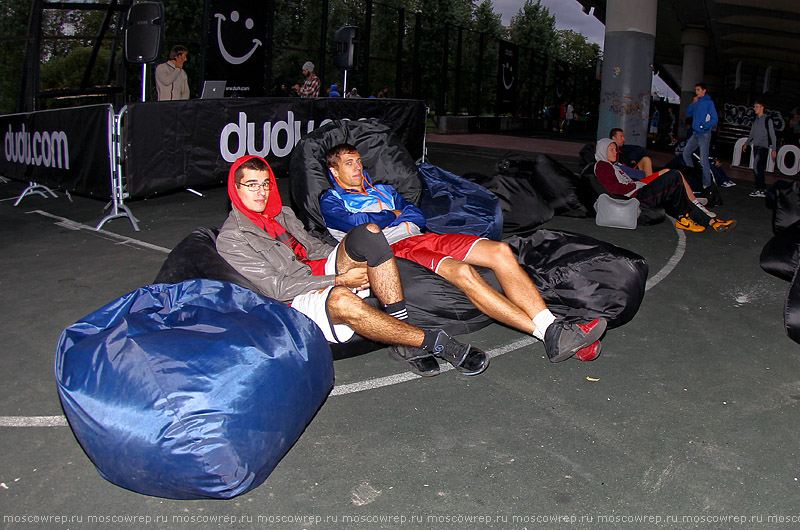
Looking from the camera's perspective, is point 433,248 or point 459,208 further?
point 459,208

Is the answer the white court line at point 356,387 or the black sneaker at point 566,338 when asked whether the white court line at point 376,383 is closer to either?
the white court line at point 356,387

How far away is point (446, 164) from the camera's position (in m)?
14.7

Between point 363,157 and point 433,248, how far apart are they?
245 centimetres

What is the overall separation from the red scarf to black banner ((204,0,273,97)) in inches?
439

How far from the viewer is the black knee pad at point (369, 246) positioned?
424cm

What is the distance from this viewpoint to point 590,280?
5.11 metres

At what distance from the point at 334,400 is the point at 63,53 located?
13.8 meters

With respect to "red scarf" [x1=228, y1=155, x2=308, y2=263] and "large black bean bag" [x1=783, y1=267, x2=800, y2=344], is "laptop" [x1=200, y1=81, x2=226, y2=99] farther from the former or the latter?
"large black bean bag" [x1=783, y1=267, x2=800, y2=344]

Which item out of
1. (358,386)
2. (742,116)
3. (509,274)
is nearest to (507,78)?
(742,116)

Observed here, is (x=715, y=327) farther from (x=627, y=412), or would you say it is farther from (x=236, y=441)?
(x=236, y=441)

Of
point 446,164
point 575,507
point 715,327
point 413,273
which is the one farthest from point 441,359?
point 446,164

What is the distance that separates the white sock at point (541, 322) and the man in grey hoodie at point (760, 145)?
917 centimetres

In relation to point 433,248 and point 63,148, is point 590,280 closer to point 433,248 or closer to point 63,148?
point 433,248

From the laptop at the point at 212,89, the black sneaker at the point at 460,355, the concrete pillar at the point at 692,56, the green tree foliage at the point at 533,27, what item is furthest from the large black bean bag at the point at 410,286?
the green tree foliage at the point at 533,27
